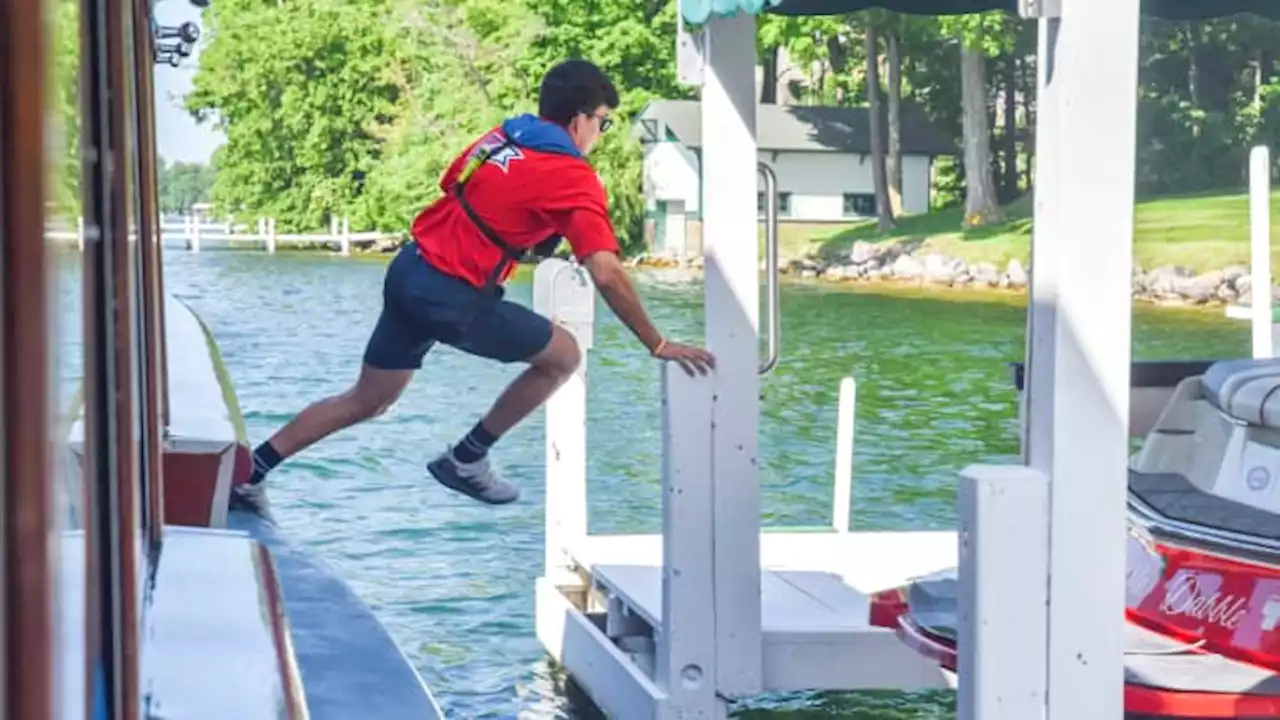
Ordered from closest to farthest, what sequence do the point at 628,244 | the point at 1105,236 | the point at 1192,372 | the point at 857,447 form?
1. the point at 1105,236
2. the point at 1192,372
3. the point at 857,447
4. the point at 628,244

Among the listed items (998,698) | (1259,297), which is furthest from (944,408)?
(998,698)

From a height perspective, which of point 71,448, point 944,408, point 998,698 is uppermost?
point 71,448

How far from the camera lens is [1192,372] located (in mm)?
6238

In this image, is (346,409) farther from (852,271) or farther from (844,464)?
(852,271)

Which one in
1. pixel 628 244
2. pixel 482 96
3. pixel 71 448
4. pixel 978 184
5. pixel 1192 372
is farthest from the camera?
pixel 482 96

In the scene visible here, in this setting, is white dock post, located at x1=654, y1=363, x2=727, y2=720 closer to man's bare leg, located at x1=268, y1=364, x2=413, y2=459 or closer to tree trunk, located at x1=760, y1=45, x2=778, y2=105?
man's bare leg, located at x1=268, y1=364, x2=413, y2=459

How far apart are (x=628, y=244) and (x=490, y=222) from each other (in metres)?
44.4

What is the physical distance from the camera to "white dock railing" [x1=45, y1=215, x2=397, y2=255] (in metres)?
59.4

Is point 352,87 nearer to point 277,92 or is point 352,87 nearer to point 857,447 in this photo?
point 277,92

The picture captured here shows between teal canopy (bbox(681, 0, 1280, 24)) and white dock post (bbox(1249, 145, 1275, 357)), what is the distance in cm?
53

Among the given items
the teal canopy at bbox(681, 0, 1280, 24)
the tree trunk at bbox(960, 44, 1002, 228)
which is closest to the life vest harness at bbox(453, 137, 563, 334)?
the teal canopy at bbox(681, 0, 1280, 24)

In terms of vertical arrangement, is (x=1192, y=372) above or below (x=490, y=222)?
below

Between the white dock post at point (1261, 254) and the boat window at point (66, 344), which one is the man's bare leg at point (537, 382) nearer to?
the white dock post at point (1261, 254)

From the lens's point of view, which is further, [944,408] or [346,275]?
[346,275]
